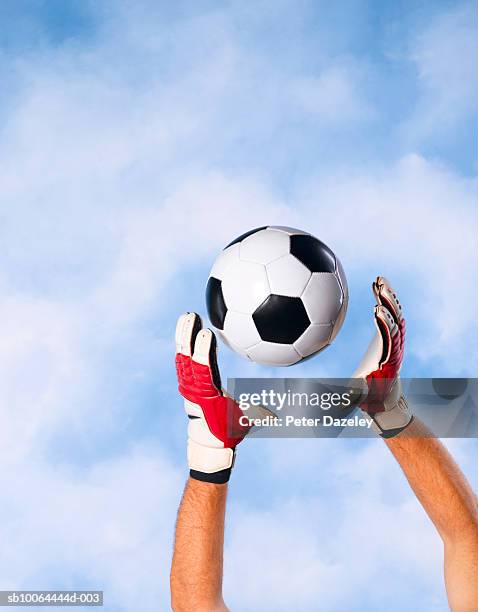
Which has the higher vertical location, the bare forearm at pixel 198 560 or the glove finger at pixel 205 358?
the glove finger at pixel 205 358

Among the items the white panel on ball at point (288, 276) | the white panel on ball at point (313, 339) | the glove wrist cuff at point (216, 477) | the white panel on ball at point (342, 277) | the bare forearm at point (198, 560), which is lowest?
the bare forearm at point (198, 560)

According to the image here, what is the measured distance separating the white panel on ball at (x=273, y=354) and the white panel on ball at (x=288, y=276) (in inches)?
12.8

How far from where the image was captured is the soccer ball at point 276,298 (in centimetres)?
473

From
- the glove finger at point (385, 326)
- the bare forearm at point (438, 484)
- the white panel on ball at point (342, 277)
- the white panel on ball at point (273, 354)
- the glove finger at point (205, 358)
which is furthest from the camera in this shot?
the white panel on ball at point (342, 277)

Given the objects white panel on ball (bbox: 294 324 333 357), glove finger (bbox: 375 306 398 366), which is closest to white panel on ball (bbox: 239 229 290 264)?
white panel on ball (bbox: 294 324 333 357)

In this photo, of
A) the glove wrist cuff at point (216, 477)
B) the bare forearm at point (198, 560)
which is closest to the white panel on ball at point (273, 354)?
the glove wrist cuff at point (216, 477)

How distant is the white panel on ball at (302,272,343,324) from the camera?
4.76 metres

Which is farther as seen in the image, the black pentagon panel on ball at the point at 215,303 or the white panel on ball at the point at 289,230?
the white panel on ball at the point at 289,230

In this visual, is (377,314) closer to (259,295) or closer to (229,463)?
(259,295)

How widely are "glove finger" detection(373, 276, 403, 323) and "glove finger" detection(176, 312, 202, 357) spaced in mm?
1068

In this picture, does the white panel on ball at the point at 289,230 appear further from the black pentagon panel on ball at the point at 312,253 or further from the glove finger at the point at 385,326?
the glove finger at the point at 385,326

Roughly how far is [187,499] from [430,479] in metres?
1.44

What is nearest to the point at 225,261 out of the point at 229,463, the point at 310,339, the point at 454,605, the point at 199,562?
the point at 310,339

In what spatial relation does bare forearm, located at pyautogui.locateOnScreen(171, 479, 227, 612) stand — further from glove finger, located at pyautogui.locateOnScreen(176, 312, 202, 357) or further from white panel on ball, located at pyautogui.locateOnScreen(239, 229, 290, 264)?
white panel on ball, located at pyautogui.locateOnScreen(239, 229, 290, 264)
